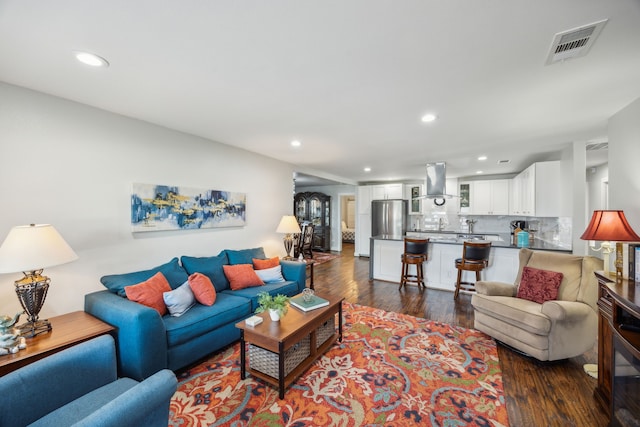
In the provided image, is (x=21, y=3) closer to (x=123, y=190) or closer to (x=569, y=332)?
(x=123, y=190)

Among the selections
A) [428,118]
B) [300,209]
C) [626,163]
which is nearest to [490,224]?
[626,163]

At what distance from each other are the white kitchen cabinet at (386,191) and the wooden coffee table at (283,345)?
563 centimetres

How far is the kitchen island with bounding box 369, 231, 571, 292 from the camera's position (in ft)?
13.7

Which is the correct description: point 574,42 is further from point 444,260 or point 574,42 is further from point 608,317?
point 444,260

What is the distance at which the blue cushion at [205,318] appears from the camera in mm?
2197

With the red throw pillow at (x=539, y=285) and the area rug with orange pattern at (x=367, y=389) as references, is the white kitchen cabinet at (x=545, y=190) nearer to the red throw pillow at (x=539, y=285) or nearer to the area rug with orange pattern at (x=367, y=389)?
the red throw pillow at (x=539, y=285)

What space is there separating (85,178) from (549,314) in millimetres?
4519

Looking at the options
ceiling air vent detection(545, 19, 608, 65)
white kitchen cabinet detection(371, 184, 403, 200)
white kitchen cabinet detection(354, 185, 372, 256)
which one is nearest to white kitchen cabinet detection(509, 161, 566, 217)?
white kitchen cabinet detection(371, 184, 403, 200)

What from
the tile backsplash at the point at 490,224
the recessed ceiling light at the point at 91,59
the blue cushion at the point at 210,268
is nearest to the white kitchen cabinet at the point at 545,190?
the tile backsplash at the point at 490,224

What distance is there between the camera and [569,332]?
230cm

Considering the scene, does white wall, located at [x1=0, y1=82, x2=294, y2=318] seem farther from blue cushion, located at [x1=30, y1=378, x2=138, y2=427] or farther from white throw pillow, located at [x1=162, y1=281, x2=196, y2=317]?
blue cushion, located at [x1=30, y1=378, x2=138, y2=427]

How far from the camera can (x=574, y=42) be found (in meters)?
1.52

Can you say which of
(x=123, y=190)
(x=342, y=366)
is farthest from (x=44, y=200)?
(x=342, y=366)

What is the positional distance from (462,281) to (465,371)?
2.60 metres
